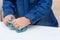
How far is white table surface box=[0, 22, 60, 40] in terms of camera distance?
2.89 ft

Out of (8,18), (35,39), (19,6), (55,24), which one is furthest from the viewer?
(55,24)

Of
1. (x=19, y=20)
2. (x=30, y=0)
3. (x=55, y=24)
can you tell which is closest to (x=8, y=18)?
(x=19, y=20)

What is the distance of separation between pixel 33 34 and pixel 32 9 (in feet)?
0.60

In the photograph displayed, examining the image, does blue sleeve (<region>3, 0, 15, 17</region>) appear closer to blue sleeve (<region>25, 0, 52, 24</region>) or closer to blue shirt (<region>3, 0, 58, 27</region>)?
blue shirt (<region>3, 0, 58, 27</region>)

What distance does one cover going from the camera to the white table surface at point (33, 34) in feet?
2.89

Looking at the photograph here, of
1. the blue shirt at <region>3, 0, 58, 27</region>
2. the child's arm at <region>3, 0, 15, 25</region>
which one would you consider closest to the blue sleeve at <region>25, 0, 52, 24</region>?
the blue shirt at <region>3, 0, 58, 27</region>

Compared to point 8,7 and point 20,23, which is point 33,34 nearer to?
point 20,23

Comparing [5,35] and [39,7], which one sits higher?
[39,7]

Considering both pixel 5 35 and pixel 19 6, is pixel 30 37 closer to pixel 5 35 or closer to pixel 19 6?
pixel 5 35

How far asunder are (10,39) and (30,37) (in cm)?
11

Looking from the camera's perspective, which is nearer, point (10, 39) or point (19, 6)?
point (10, 39)

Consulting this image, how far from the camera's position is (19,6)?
3.55ft

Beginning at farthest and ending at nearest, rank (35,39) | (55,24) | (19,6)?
(55,24)
(19,6)
(35,39)

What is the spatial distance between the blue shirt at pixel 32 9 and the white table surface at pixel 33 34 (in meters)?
0.06
